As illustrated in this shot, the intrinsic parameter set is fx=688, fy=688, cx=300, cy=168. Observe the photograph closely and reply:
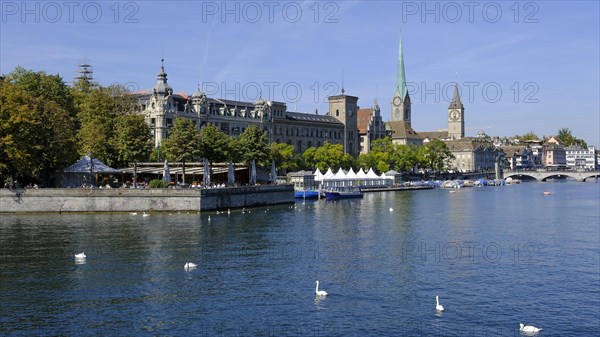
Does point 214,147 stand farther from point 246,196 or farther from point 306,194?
point 306,194

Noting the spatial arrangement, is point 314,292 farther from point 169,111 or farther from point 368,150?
point 368,150

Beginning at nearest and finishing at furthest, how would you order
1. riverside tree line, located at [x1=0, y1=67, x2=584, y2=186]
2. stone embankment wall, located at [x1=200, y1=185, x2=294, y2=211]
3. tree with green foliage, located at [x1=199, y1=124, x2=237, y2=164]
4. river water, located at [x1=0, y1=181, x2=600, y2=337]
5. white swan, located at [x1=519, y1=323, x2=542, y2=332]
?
1. white swan, located at [x1=519, y1=323, x2=542, y2=332]
2. river water, located at [x1=0, y1=181, x2=600, y2=337]
3. riverside tree line, located at [x1=0, y1=67, x2=584, y2=186]
4. stone embankment wall, located at [x1=200, y1=185, x2=294, y2=211]
5. tree with green foliage, located at [x1=199, y1=124, x2=237, y2=164]

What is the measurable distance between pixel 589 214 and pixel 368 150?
11812cm

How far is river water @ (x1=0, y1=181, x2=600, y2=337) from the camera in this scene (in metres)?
29.2

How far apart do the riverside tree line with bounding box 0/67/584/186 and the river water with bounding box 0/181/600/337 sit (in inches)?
497

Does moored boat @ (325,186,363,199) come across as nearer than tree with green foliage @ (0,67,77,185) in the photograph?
No

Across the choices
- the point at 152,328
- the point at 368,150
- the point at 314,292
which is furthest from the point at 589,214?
the point at 368,150

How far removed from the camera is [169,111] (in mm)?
123688

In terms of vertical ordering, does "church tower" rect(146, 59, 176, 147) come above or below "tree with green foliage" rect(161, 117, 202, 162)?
above

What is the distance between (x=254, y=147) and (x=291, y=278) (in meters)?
69.7

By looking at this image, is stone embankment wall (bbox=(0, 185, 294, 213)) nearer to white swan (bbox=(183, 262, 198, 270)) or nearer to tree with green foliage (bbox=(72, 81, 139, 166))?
tree with green foliage (bbox=(72, 81, 139, 166))

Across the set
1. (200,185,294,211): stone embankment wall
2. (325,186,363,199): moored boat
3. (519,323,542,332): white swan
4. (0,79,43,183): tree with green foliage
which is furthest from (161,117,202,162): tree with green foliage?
(519,323,542,332): white swan

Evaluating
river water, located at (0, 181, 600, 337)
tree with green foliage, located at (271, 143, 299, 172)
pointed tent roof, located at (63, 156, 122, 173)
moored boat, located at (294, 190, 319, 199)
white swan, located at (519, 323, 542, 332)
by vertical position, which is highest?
tree with green foliage, located at (271, 143, 299, 172)

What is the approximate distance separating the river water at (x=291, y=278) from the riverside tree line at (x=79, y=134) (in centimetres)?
1262
